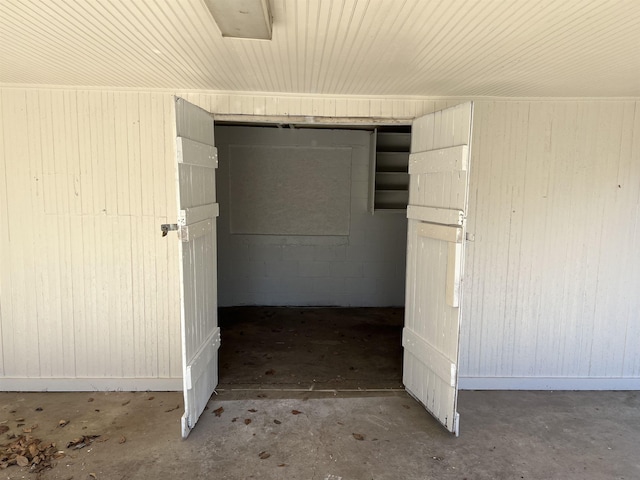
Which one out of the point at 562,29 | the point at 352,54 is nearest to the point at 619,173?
the point at 562,29

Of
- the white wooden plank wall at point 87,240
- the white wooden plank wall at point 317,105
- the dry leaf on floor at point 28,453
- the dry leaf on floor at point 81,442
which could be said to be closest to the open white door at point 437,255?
the white wooden plank wall at point 317,105

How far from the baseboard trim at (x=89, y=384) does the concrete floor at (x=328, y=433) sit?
6cm

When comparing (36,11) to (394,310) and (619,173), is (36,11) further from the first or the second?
(394,310)

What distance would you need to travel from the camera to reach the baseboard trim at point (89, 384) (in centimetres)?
356

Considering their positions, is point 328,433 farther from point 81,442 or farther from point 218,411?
point 81,442

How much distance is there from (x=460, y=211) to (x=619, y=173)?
183cm

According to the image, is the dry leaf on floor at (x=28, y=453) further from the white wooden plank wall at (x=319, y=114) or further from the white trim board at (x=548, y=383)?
the white trim board at (x=548, y=383)

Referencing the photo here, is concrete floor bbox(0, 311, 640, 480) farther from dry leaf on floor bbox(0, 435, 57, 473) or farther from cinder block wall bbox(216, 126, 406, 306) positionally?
cinder block wall bbox(216, 126, 406, 306)

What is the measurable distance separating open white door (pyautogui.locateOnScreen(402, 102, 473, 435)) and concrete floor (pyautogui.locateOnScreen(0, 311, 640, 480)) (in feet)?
0.93

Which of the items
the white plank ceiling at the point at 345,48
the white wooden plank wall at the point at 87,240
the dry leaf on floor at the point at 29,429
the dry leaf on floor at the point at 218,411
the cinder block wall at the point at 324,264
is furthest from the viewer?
the cinder block wall at the point at 324,264

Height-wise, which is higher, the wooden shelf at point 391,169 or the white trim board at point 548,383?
the wooden shelf at point 391,169

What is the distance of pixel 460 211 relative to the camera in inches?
111

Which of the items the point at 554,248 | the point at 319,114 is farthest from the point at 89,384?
the point at 554,248

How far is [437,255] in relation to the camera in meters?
3.12
